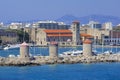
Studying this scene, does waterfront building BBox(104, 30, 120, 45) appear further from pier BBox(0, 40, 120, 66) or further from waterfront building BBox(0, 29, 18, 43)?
pier BBox(0, 40, 120, 66)

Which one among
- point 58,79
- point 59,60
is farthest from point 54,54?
point 58,79

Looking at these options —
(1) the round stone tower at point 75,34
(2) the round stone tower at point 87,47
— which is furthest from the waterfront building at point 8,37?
(2) the round stone tower at point 87,47

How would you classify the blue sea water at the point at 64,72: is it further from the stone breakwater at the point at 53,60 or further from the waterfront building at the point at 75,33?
the waterfront building at the point at 75,33

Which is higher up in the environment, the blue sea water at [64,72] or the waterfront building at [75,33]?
the waterfront building at [75,33]

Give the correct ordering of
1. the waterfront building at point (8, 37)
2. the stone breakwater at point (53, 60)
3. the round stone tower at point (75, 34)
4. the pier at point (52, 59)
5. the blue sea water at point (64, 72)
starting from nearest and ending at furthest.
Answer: the blue sea water at point (64, 72) < the stone breakwater at point (53, 60) < the pier at point (52, 59) < the round stone tower at point (75, 34) < the waterfront building at point (8, 37)


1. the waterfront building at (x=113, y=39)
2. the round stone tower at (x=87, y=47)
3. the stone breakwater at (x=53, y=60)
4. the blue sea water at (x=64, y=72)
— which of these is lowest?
the blue sea water at (x=64, y=72)

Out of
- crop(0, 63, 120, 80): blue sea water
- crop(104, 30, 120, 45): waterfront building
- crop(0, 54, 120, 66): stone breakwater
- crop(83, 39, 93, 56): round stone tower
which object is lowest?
crop(0, 63, 120, 80): blue sea water

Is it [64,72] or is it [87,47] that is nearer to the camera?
[64,72]

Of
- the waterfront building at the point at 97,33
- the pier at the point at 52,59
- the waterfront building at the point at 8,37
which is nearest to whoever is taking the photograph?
the pier at the point at 52,59

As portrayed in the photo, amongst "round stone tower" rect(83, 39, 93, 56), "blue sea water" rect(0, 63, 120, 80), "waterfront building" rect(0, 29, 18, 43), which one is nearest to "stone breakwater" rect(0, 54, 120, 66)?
"round stone tower" rect(83, 39, 93, 56)

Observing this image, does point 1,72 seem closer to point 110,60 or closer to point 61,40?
point 110,60

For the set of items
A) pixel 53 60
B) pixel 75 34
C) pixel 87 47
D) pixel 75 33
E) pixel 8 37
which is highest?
pixel 75 33

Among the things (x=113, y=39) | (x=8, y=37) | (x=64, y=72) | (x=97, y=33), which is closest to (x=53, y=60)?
(x=64, y=72)

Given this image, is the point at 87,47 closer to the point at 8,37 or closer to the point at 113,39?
the point at 8,37
